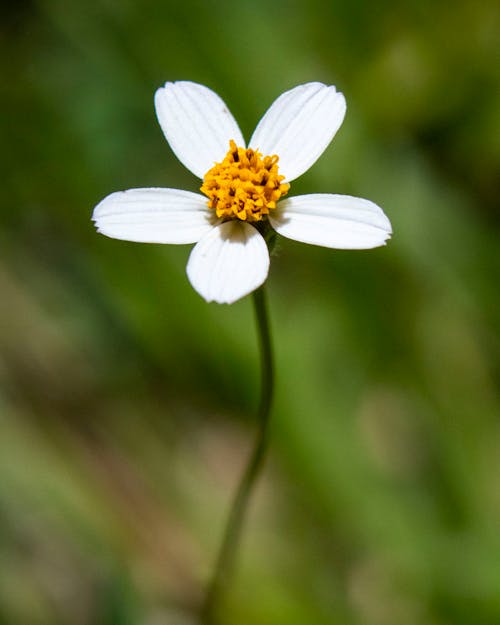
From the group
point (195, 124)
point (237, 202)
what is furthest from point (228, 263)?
point (195, 124)

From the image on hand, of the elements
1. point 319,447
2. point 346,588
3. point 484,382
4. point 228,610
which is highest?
point 484,382

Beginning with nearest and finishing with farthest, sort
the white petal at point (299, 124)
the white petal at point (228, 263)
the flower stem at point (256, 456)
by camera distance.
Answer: the white petal at point (228, 263) < the flower stem at point (256, 456) < the white petal at point (299, 124)

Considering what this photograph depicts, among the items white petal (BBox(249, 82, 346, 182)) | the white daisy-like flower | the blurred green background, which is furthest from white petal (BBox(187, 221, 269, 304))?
the blurred green background

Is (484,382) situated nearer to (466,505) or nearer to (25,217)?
(466,505)

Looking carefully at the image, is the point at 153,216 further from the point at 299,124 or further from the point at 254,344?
the point at 254,344

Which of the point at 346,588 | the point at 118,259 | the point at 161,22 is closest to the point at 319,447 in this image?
the point at 346,588

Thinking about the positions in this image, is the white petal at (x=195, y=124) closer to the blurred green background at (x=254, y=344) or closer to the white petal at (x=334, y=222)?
the white petal at (x=334, y=222)

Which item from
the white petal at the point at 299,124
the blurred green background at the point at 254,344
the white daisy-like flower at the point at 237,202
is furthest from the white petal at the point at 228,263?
the blurred green background at the point at 254,344
